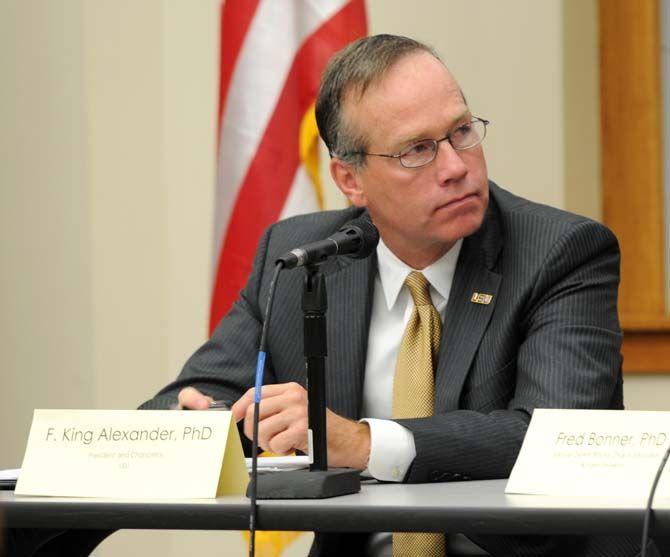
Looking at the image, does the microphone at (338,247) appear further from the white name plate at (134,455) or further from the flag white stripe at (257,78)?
the flag white stripe at (257,78)

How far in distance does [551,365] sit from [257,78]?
161 centimetres

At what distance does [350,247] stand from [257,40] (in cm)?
181

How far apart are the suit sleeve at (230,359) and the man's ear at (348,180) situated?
10.0 inches

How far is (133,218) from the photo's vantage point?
14.9 ft

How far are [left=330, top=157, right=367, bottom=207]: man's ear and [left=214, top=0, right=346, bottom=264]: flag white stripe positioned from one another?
0.82 metres

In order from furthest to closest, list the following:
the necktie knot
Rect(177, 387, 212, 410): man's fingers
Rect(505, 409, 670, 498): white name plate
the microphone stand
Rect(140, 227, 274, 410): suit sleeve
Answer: Rect(140, 227, 274, 410): suit sleeve
the necktie knot
Rect(177, 387, 212, 410): man's fingers
the microphone stand
Rect(505, 409, 670, 498): white name plate

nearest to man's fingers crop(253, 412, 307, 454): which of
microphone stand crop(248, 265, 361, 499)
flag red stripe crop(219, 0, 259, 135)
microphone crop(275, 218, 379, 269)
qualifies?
microphone stand crop(248, 265, 361, 499)

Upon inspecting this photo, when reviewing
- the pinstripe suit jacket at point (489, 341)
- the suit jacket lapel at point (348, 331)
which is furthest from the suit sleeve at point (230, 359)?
the suit jacket lapel at point (348, 331)

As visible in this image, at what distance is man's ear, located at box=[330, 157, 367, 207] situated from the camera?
272cm

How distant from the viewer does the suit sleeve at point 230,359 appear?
8.71 feet

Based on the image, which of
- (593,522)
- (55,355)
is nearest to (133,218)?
(55,355)

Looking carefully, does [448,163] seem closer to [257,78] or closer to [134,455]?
[134,455]

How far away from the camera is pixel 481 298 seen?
96.7 inches

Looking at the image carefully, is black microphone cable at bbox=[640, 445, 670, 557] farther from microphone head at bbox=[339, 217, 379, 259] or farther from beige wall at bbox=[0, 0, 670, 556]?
beige wall at bbox=[0, 0, 670, 556]
